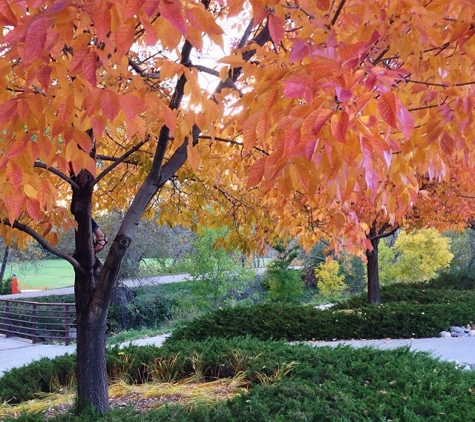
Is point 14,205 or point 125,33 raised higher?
point 125,33

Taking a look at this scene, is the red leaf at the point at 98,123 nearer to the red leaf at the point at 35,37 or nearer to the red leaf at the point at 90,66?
the red leaf at the point at 90,66

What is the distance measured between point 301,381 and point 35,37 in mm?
3426

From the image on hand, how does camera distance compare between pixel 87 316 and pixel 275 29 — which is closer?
pixel 275 29

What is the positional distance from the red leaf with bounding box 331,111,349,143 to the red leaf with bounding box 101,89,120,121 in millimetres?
658

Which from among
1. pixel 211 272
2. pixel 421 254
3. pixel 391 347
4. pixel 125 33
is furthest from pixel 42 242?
pixel 421 254

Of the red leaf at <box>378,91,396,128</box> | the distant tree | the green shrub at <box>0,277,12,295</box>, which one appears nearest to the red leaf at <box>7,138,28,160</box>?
the red leaf at <box>378,91,396,128</box>

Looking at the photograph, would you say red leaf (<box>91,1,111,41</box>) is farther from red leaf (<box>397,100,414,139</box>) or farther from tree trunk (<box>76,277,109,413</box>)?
tree trunk (<box>76,277,109,413</box>)

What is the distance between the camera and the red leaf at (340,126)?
132cm

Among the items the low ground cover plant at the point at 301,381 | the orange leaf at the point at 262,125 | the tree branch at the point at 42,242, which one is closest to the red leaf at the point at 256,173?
the orange leaf at the point at 262,125

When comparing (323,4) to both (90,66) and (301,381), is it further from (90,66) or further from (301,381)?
(301,381)

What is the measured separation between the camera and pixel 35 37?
4.24 feet

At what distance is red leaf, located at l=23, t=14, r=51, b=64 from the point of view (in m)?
1.29

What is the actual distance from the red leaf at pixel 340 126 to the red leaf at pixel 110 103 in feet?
2.16

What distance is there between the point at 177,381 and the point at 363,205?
5.81 m
